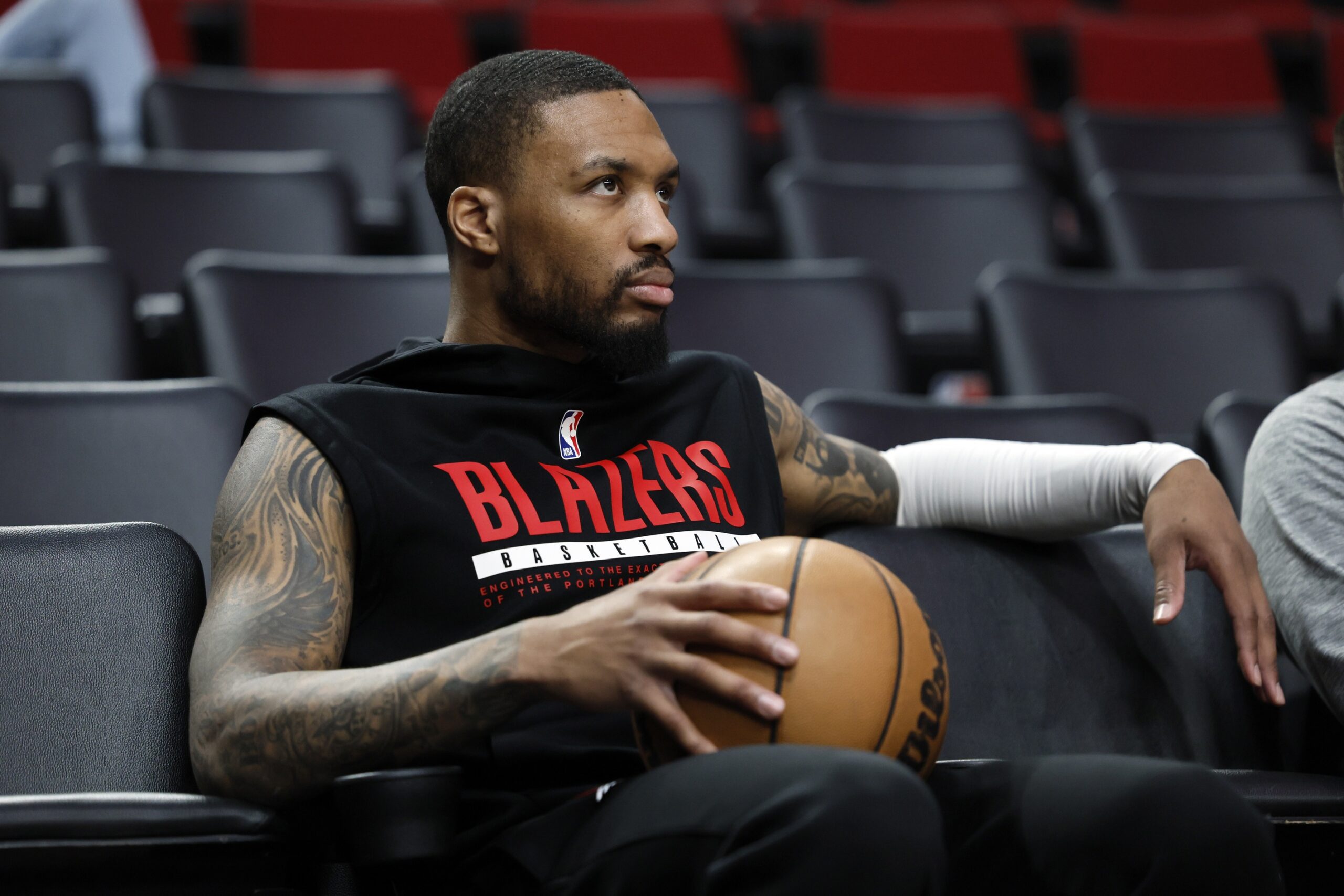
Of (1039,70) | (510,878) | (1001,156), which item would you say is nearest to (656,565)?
(510,878)

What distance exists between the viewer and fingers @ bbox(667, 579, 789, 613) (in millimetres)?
844

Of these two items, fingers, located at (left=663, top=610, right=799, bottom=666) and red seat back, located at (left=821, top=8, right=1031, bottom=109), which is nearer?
fingers, located at (left=663, top=610, right=799, bottom=666)

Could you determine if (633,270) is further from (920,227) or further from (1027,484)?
(920,227)

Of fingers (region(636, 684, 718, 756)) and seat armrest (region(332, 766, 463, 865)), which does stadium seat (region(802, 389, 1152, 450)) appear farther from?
seat armrest (region(332, 766, 463, 865))

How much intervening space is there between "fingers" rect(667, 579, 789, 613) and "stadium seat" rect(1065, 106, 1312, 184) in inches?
96.2

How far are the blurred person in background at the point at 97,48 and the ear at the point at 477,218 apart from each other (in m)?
A: 1.93

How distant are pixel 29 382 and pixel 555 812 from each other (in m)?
1.07

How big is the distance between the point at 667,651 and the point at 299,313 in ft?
3.56

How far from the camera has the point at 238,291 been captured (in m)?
1.72

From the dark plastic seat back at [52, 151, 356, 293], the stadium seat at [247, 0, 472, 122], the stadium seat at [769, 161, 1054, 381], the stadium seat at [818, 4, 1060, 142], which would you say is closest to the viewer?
the dark plastic seat back at [52, 151, 356, 293]

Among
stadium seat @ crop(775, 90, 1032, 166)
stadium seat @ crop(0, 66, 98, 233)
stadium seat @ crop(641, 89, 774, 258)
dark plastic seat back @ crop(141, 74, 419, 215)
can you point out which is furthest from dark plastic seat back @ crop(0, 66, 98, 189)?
stadium seat @ crop(775, 90, 1032, 166)

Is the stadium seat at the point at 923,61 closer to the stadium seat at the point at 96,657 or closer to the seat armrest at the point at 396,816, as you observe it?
the stadium seat at the point at 96,657

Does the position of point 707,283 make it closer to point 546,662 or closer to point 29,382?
point 29,382

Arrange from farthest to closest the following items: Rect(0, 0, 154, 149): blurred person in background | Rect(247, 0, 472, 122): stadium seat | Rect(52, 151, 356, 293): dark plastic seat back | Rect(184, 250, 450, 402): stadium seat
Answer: Rect(247, 0, 472, 122): stadium seat
Rect(0, 0, 154, 149): blurred person in background
Rect(52, 151, 356, 293): dark plastic seat back
Rect(184, 250, 450, 402): stadium seat
